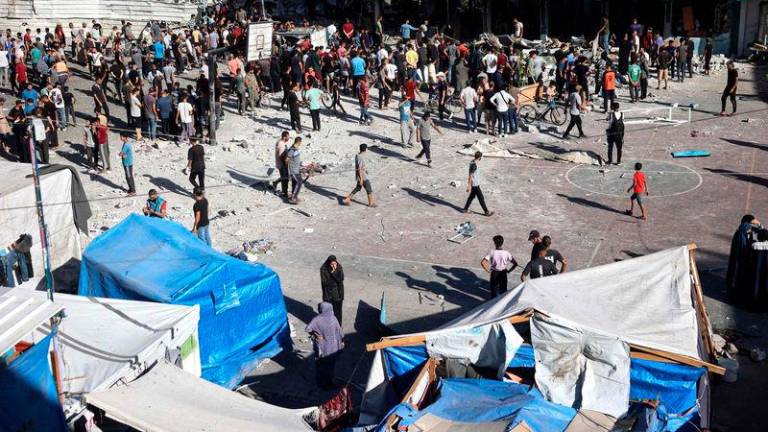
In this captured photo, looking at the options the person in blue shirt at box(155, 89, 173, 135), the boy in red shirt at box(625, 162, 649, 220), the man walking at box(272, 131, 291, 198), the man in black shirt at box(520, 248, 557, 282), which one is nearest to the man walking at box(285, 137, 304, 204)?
the man walking at box(272, 131, 291, 198)

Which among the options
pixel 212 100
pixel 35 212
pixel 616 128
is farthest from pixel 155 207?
pixel 616 128

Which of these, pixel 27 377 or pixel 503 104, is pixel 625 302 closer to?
pixel 27 377

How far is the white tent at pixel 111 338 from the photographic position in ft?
30.7

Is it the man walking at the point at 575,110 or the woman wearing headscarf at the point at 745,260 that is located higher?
the man walking at the point at 575,110

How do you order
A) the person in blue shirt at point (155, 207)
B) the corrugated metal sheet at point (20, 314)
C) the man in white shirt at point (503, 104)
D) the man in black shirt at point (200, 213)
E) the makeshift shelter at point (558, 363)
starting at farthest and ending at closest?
1. the man in white shirt at point (503, 104)
2. the person in blue shirt at point (155, 207)
3. the man in black shirt at point (200, 213)
4. the makeshift shelter at point (558, 363)
5. the corrugated metal sheet at point (20, 314)

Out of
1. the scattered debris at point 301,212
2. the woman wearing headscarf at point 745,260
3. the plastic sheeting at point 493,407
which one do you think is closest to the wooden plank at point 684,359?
the plastic sheeting at point 493,407

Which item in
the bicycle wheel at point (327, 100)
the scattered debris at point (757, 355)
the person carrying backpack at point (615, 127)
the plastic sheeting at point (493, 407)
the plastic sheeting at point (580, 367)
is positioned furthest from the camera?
the bicycle wheel at point (327, 100)

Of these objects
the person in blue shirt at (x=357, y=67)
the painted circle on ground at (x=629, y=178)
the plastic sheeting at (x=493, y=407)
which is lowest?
the plastic sheeting at (x=493, y=407)

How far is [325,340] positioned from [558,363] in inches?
132

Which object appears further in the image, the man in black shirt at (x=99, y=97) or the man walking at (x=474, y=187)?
the man in black shirt at (x=99, y=97)

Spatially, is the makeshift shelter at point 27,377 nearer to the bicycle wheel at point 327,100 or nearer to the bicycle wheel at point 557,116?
the bicycle wheel at point 557,116

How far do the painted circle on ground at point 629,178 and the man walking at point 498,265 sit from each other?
20.3 ft

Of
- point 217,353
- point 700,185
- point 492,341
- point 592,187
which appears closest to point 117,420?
point 217,353

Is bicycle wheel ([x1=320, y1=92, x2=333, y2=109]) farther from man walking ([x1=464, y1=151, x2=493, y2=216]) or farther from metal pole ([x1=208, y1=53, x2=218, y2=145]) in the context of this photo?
man walking ([x1=464, y1=151, x2=493, y2=216])
